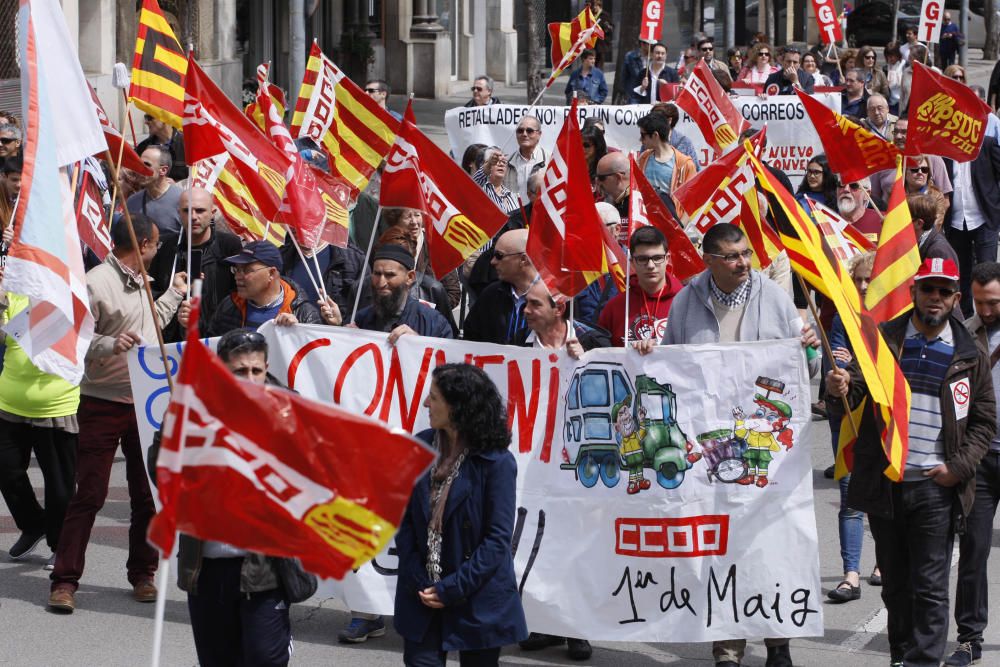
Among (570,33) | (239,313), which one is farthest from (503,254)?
(570,33)

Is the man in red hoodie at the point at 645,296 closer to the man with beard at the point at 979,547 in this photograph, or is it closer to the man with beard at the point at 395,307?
the man with beard at the point at 395,307

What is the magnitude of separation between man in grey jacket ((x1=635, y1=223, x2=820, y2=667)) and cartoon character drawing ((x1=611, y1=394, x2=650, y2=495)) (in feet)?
0.85

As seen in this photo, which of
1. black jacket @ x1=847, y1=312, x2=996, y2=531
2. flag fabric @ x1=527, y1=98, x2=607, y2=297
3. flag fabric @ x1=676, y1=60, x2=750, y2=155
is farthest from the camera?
flag fabric @ x1=676, y1=60, x2=750, y2=155

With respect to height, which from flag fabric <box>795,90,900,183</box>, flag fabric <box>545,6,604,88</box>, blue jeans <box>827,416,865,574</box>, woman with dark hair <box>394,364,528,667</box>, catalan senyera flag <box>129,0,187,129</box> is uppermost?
flag fabric <box>545,6,604,88</box>

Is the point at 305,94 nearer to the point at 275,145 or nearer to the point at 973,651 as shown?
the point at 275,145

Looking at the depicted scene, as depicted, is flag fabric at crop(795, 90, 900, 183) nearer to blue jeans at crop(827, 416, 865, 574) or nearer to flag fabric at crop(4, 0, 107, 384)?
blue jeans at crop(827, 416, 865, 574)

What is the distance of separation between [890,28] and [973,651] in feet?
152

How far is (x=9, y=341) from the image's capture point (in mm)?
8242

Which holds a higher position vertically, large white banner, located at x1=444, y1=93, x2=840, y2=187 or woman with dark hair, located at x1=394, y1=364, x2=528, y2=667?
large white banner, located at x1=444, y1=93, x2=840, y2=187

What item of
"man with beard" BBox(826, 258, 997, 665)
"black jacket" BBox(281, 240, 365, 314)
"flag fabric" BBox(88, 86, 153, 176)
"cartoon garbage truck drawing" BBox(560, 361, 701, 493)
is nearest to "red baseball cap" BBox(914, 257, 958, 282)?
"man with beard" BBox(826, 258, 997, 665)

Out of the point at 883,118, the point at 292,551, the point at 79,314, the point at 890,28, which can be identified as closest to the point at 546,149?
the point at 883,118

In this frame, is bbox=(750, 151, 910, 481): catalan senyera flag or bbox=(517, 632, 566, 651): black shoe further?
bbox=(517, 632, 566, 651): black shoe

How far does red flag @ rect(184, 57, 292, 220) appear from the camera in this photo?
25.9 feet

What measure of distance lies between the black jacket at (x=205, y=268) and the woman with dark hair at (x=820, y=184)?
438 cm
